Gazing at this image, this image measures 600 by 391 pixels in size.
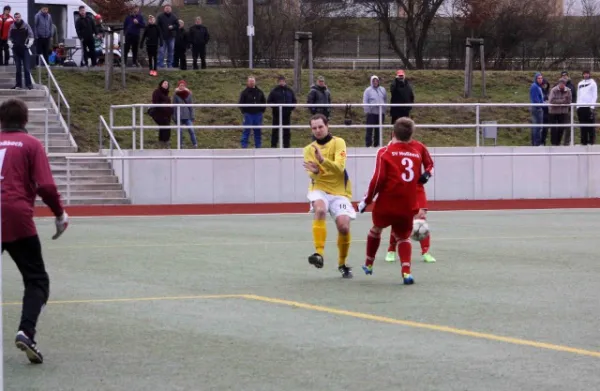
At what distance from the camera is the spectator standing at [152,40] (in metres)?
35.0

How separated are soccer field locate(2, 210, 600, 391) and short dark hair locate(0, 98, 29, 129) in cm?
156

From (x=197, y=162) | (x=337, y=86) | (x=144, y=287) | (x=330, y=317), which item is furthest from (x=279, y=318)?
(x=337, y=86)

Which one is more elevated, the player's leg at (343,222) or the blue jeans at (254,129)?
the blue jeans at (254,129)

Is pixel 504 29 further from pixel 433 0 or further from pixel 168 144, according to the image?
pixel 168 144

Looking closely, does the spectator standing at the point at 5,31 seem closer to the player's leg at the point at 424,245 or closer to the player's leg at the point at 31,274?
the player's leg at the point at 424,245

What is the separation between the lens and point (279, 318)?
10.3m

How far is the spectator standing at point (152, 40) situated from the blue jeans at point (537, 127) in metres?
11.0

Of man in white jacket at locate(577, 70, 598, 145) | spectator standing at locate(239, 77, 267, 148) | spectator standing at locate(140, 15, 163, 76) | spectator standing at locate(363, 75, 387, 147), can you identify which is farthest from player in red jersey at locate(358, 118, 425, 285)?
spectator standing at locate(140, 15, 163, 76)

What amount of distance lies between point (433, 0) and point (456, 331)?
4120 centimetres

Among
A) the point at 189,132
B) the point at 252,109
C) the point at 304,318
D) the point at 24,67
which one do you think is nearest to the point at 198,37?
the point at 24,67

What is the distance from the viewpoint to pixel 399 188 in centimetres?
1252

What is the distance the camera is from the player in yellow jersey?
13.1 meters

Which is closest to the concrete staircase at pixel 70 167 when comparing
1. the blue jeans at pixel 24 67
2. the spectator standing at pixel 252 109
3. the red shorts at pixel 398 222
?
the blue jeans at pixel 24 67

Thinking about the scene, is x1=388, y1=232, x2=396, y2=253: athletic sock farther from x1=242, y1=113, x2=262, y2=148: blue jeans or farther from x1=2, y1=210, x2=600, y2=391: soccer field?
x1=242, y1=113, x2=262, y2=148: blue jeans
